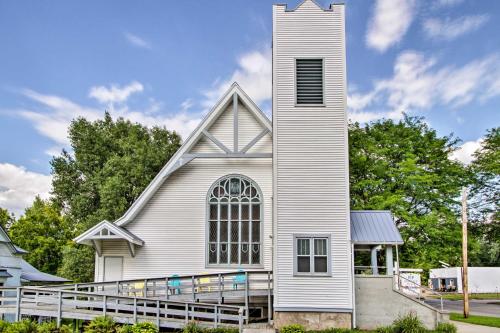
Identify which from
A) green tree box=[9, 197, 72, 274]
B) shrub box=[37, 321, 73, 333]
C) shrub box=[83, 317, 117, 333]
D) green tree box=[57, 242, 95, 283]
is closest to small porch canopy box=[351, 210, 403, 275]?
shrub box=[83, 317, 117, 333]

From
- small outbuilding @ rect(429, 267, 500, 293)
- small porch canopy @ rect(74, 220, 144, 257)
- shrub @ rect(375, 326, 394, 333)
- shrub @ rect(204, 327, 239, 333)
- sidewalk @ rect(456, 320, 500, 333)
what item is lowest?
small outbuilding @ rect(429, 267, 500, 293)

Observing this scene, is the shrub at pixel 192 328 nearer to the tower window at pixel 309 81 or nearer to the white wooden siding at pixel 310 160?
the white wooden siding at pixel 310 160

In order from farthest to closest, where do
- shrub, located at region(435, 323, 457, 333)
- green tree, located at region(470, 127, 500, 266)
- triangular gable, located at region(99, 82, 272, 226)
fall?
1. green tree, located at region(470, 127, 500, 266)
2. triangular gable, located at region(99, 82, 272, 226)
3. shrub, located at region(435, 323, 457, 333)

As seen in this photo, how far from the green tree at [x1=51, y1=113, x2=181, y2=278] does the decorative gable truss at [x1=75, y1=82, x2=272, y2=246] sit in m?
15.3

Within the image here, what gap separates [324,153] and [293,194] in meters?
1.66

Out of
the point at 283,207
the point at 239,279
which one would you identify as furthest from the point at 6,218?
the point at 283,207

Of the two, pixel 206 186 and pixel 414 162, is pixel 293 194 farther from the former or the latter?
pixel 414 162

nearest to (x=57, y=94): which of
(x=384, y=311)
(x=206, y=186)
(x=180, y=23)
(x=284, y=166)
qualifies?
(x=180, y=23)

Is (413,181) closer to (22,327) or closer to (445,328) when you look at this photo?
(445,328)

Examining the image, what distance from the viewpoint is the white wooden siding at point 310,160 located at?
46.8 feet

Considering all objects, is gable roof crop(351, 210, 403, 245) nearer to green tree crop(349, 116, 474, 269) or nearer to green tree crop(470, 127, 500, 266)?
green tree crop(349, 116, 474, 269)

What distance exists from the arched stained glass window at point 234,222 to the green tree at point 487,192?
20.5 metres

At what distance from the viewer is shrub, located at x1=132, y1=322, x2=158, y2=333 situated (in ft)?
43.9

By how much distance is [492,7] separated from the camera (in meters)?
22.4
